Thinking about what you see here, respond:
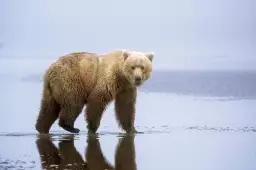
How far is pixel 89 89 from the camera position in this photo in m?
12.0

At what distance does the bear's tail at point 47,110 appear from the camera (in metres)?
12.0

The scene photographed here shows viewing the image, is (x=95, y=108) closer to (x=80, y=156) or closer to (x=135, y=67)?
(x=135, y=67)

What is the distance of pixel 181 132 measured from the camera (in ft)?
39.6

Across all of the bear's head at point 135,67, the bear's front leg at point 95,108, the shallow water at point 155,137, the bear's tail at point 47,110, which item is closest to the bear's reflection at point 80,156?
the shallow water at point 155,137

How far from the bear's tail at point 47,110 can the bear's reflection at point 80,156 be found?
735 mm

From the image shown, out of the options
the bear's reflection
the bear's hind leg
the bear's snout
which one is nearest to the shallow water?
the bear's reflection

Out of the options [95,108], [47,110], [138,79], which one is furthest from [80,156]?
[47,110]

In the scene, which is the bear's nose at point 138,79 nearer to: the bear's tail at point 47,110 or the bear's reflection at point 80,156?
the bear's reflection at point 80,156

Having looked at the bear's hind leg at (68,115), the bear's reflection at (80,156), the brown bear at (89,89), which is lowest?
the bear's reflection at (80,156)

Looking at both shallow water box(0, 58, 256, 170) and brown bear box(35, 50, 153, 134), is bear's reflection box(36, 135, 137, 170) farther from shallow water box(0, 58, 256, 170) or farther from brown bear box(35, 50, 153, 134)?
brown bear box(35, 50, 153, 134)

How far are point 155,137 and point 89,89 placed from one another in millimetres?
1282

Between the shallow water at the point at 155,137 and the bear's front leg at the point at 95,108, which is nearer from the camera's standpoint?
the shallow water at the point at 155,137

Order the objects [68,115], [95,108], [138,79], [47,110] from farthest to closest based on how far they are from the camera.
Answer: [47,110], [68,115], [95,108], [138,79]

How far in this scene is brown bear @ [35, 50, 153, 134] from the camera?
11734 mm
